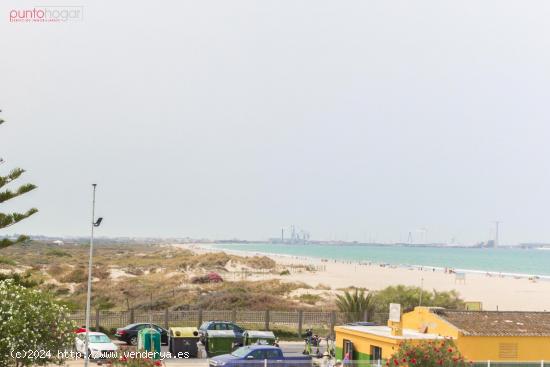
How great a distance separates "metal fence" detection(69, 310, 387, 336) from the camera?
3459 centimetres

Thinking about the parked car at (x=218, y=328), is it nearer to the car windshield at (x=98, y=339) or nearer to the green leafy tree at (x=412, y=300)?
the car windshield at (x=98, y=339)

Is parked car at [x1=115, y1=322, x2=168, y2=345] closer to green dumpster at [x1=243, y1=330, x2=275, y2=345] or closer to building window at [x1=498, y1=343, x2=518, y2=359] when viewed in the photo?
green dumpster at [x1=243, y1=330, x2=275, y2=345]

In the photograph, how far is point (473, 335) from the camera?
2261cm

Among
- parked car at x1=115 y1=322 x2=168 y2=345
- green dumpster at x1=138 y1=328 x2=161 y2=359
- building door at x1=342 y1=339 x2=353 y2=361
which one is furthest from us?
parked car at x1=115 y1=322 x2=168 y2=345

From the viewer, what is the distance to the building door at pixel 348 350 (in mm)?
25153

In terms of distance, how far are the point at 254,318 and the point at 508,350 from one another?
15.2 m

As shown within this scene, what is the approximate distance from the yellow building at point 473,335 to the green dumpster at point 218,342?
17.5 feet

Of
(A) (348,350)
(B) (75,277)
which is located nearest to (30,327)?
(A) (348,350)

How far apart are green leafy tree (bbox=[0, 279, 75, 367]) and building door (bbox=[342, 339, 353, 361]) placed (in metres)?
9.66

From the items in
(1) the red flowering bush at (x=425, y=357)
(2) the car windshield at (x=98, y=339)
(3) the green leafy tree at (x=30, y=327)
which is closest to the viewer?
(3) the green leafy tree at (x=30, y=327)

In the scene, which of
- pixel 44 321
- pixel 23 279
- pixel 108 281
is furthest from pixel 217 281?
pixel 44 321

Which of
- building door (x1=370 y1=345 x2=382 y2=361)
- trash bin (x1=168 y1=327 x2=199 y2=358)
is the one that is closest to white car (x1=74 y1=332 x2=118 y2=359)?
trash bin (x1=168 y1=327 x2=199 y2=358)

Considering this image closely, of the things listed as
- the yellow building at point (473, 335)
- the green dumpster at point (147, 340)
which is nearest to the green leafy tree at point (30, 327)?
the green dumpster at point (147, 340)

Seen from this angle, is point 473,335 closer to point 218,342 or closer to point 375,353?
point 375,353
